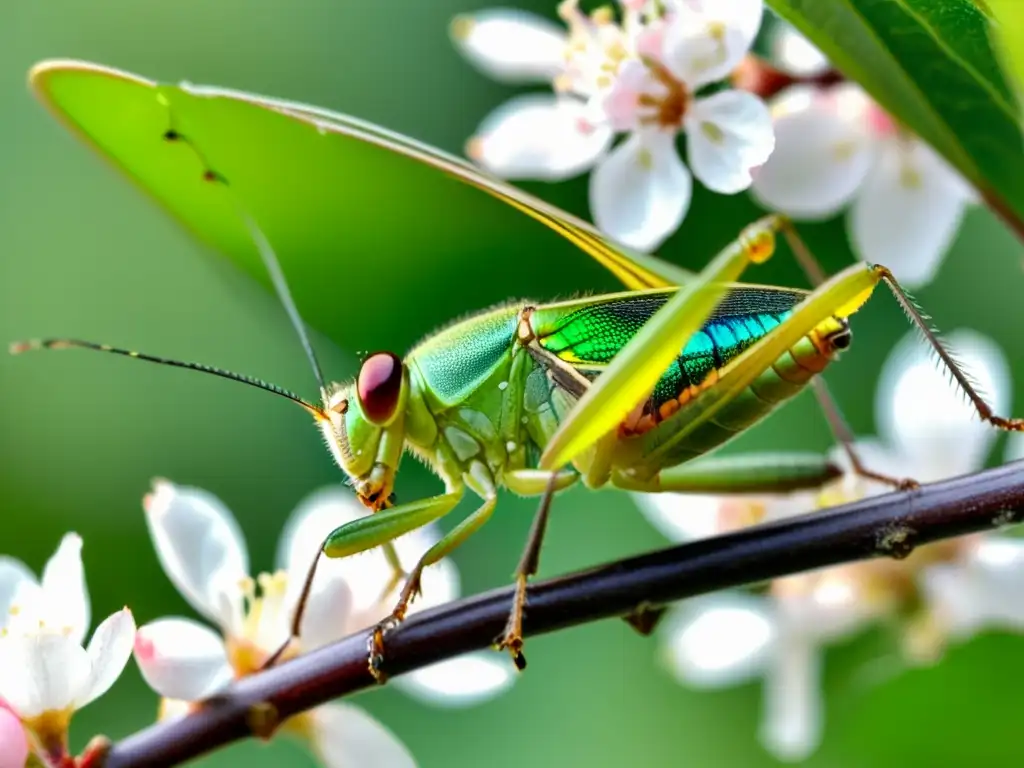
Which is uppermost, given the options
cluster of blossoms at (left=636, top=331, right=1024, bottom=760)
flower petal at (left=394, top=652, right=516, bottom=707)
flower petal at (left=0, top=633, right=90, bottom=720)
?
cluster of blossoms at (left=636, top=331, right=1024, bottom=760)

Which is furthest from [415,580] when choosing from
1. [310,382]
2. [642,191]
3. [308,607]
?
[310,382]

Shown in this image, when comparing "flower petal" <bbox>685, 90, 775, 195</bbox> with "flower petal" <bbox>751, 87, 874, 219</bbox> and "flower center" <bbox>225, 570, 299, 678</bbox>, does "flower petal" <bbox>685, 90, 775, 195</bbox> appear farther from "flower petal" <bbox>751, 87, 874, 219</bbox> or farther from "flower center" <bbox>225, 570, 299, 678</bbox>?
"flower center" <bbox>225, 570, 299, 678</bbox>

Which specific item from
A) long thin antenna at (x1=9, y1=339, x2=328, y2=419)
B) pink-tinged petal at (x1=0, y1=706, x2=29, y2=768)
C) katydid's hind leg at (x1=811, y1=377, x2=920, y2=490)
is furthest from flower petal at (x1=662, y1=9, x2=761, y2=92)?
pink-tinged petal at (x1=0, y1=706, x2=29, y2=768)

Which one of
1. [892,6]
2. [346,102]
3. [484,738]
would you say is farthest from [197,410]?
[892,6]

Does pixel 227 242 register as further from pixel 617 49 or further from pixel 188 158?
pixel 617 49

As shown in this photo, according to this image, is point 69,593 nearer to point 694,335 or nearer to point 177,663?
point 177,663

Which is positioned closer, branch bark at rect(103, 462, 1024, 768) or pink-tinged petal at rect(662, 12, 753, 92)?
branch bark at rect(103, 462, 1024, 768)

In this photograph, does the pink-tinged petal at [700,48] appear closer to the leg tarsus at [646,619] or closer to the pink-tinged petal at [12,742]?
the leg tarsus at [646,619]

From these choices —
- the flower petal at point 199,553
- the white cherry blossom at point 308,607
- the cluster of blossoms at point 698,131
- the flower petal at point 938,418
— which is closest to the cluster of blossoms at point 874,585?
the flower petal at point 938,418
